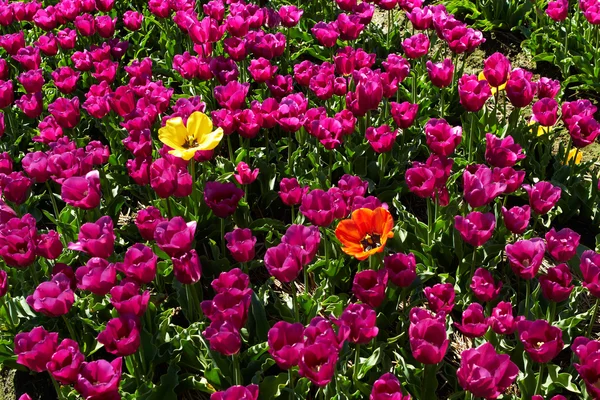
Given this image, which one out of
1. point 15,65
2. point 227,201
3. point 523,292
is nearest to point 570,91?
point 523,292

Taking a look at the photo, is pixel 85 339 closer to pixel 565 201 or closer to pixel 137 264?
pixel 137 264

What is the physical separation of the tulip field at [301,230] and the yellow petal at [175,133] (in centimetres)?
1

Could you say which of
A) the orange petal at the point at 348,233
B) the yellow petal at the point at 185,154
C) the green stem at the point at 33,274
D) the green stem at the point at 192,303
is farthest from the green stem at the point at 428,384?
the green stem at the point at 33,274

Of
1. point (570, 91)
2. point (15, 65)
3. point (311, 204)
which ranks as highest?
point (311, 204)

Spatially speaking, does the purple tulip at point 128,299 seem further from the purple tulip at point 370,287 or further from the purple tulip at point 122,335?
the purple tulip at point 370,287

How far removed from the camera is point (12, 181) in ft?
9.97

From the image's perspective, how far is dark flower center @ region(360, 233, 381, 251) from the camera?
2691mm

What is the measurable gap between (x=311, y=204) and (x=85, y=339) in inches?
40.0

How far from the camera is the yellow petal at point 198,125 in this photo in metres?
3.20

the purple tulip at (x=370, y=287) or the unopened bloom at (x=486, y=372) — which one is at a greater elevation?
the unopened bloom at (x=486, y=372)

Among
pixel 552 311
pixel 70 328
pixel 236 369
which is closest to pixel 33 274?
pixel 70 328

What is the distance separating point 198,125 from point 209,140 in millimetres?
130

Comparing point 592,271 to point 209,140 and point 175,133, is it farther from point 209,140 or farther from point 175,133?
point 175,133

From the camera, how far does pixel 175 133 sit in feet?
10.5
